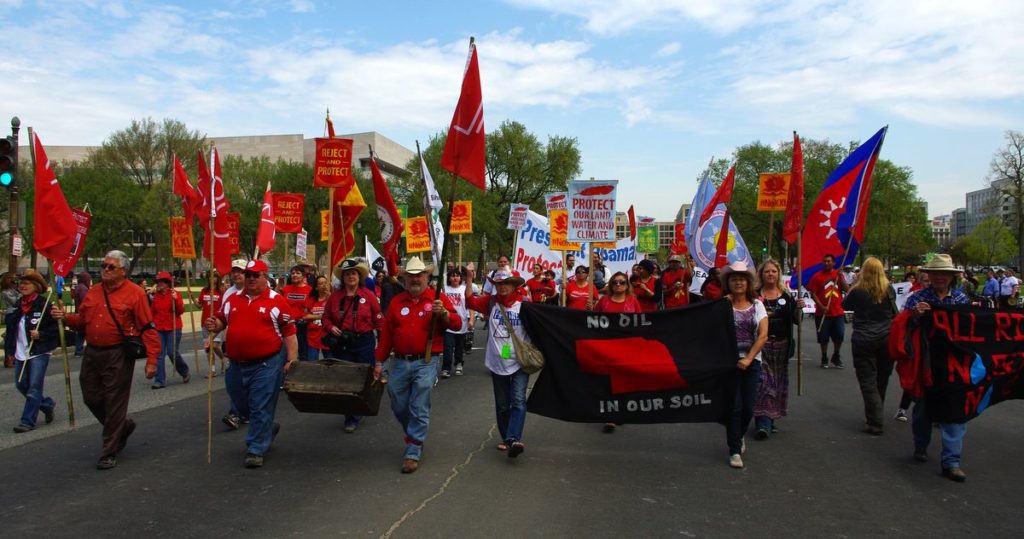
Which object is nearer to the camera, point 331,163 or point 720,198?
point 331,163

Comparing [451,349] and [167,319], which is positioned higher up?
[167,319]

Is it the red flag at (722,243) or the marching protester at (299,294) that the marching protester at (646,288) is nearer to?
the red flag at (722,243)

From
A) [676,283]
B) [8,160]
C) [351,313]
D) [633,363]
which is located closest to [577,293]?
[676,283]

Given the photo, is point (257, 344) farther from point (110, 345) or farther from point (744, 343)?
point (744, 343)

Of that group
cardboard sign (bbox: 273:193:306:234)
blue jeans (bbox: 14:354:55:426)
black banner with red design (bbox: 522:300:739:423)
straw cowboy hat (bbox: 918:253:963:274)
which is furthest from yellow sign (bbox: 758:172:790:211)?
blue jeans (bbox: 14:354:55:426)

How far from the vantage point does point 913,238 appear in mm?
74750

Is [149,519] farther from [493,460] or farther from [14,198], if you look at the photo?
[14,198]

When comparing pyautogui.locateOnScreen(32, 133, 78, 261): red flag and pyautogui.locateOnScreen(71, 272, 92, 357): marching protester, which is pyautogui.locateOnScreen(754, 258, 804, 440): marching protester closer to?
pyautogui.locateOnScreen(32, 133, 78, 261): red flag

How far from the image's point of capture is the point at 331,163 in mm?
9461

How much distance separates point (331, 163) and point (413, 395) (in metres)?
4.33

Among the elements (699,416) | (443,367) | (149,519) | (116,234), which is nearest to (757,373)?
(699,416)

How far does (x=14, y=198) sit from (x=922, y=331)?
497 inches

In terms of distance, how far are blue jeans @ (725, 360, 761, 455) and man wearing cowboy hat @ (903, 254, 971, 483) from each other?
1.37 meters

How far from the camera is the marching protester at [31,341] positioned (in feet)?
25.3
